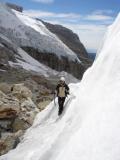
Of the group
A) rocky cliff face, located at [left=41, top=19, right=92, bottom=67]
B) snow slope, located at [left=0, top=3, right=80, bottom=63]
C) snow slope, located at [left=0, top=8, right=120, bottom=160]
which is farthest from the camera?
rocky cliff face, located at [left=41, top=19, right=92, bottom=67]

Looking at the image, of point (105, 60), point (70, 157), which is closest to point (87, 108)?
point (105, 60)

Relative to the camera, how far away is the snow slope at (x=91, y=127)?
1008 centimetres

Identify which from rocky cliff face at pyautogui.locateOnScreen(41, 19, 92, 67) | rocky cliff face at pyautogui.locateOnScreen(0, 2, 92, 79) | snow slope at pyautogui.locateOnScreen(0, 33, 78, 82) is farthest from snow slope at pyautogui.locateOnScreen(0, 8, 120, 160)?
rocky cliff face at pyautogui.locateOnScreen(41, 19, 92, 67)

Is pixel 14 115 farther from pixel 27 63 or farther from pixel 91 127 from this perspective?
pixel 27 63

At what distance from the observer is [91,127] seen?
1093cm

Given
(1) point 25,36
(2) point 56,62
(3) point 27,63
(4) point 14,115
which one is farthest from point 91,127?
(1) point 25,36

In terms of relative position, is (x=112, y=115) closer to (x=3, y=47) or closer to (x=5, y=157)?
(x=5, y=157)

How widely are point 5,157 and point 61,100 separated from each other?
12.7 ft

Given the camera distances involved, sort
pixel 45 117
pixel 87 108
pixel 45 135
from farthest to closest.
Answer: pixel 45 117
pixel 45 135
pixel 87 108

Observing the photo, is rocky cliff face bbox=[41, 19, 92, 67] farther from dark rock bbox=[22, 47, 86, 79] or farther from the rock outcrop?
the rock outcrop

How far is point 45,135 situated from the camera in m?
15.4

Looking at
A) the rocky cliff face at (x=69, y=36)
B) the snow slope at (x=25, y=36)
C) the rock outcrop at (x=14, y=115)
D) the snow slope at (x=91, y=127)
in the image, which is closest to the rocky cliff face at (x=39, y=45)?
the snow slope at (x=25, y=36)

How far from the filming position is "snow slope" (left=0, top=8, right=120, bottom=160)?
33.1ft

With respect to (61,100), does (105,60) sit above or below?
above
